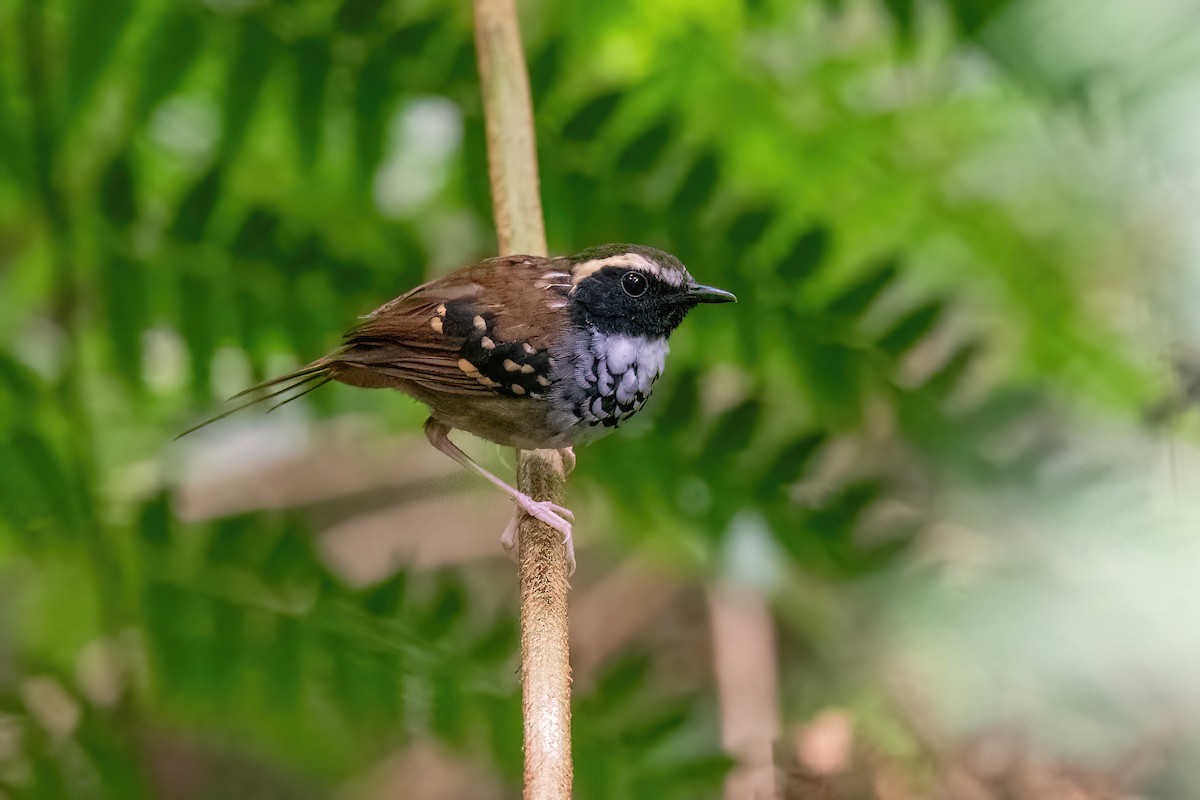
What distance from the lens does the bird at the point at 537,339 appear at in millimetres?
2408

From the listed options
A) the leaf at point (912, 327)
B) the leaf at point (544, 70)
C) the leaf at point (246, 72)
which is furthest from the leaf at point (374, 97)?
the leaf at point (912, 327)

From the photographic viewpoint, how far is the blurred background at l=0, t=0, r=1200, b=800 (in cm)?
292

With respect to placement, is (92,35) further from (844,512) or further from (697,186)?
(844,512)

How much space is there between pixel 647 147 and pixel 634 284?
681 millimetres

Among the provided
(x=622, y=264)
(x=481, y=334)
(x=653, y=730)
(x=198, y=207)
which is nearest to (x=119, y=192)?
(x=198, y=207)

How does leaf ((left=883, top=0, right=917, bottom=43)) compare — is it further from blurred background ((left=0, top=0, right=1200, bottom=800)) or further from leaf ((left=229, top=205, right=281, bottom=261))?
leaf ((left=229, top=205, right=281, bottom=261))

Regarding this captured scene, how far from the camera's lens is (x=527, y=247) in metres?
2.57

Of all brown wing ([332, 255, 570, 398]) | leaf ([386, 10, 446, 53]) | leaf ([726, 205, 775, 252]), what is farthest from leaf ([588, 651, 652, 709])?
leaf ([386, 10, 446, 53])

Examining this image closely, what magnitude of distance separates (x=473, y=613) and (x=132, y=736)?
0.90 m

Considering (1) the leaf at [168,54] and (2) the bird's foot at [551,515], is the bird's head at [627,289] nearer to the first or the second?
(2) the bird's foot at [551,515]

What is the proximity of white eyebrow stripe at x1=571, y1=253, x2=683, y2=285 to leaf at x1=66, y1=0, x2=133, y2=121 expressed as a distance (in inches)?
51.6

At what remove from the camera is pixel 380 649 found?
9.51ft

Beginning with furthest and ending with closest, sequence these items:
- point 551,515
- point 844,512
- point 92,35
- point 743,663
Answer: point 743,663 → point 844,512 → point 92,35 → point 551,515

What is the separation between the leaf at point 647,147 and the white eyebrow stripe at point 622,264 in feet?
2.13
